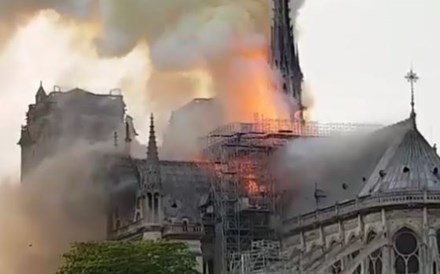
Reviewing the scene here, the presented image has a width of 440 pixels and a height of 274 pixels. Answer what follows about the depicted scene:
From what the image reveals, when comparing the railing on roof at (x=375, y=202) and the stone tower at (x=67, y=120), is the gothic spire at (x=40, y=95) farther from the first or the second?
the railing on roof at (x=375, y=202)

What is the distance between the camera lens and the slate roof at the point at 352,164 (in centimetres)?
12531

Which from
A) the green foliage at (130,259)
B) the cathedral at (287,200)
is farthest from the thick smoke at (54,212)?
the green foliage at (130,259)

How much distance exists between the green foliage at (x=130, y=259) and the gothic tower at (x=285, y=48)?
73.6 m

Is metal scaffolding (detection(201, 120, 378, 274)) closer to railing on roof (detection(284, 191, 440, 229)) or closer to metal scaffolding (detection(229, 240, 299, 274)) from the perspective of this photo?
metal scaffolding (detection(229, 240, 299, 274))

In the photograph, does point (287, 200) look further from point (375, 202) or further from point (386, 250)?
point (386, 250)

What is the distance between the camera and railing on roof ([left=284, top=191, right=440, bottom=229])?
4722 inches

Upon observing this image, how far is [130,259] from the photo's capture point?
108 metres

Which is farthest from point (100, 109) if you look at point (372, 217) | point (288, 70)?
point (372, 217)

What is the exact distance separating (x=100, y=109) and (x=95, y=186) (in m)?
19.7

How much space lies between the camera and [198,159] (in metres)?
143

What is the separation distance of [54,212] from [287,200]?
26628 millimetres

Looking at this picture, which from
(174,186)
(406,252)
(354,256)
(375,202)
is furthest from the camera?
(174,186)

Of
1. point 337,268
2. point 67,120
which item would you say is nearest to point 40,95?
point 67,120

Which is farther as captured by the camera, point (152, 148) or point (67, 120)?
point (67, 120)
